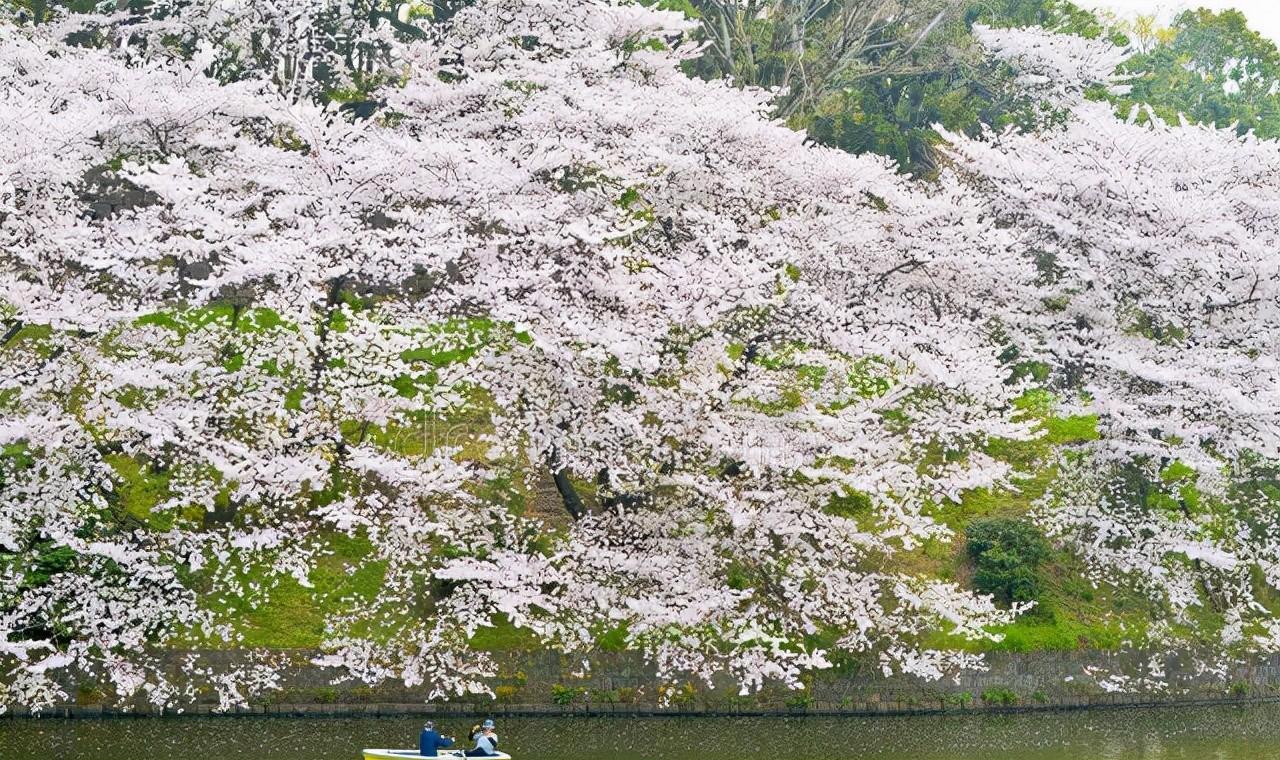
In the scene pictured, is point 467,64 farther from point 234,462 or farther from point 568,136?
point 234,462

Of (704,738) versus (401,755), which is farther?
(704,738)

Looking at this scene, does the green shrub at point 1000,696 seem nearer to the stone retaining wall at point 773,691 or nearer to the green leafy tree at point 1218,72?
the stone retaining wall at point 773,691

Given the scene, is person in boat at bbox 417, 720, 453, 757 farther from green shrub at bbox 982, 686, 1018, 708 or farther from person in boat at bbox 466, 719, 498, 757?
green shrub at bbox 982, 686, 1018, 708

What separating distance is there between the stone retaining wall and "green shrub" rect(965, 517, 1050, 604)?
60.1 inches

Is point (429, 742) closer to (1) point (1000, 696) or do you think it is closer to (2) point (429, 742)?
(2) point (429, 742)

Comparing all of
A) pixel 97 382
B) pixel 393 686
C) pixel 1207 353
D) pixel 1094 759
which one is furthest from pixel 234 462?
pixel 1207 353

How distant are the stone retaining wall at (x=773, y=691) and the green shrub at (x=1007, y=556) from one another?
1.53 meters

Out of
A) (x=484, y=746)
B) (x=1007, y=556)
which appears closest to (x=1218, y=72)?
(x=1007, y=556)

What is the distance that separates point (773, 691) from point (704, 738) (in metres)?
2.89

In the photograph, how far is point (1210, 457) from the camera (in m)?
30.7

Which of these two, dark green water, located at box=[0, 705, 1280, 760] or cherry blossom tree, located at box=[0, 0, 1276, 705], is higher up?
cherry blossom tree, located at box=[0, 0, 1276, 705]

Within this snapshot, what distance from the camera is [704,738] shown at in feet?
82.8

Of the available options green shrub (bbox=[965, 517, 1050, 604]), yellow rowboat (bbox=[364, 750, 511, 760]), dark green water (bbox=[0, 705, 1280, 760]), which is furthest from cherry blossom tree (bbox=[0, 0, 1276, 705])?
yellow rowboat (bbox=[364, 750, 511, 760])

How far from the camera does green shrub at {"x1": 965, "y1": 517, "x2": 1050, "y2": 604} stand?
30344mm
